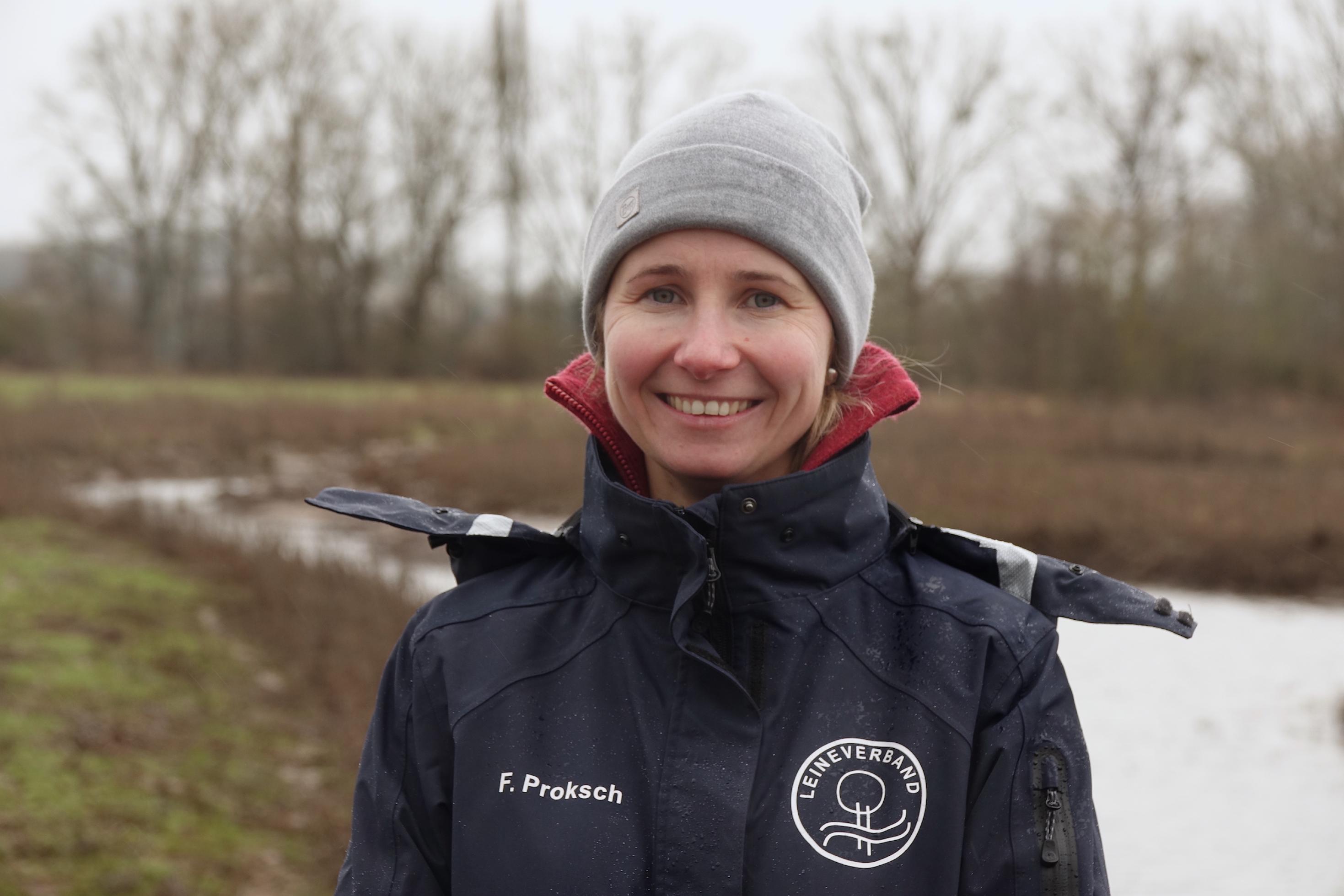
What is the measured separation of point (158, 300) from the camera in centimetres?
4034

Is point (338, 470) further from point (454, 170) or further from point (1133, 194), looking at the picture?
point (454, 170)

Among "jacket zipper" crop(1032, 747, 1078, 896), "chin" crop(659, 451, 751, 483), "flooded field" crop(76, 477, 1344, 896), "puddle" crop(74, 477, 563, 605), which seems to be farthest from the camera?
"puddle" crop(74, 477, 563, 605)

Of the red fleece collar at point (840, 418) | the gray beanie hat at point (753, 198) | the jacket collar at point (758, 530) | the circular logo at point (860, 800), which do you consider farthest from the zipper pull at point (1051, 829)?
the gray beanie hat at point (753, 198)

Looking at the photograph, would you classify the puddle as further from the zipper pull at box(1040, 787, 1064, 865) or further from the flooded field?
the zipper pull at box(1040, 787, 1064, 865)

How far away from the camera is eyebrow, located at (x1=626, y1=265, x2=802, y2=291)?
5.19 ft

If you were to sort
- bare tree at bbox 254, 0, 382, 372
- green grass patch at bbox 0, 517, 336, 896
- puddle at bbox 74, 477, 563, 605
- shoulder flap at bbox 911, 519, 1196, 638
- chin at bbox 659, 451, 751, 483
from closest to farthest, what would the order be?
1. shoulder flap at bbox 911, 519, 1196, 638
2. chin at bbox 659, 451, 751, 483
3. green grass patch at bbox 0, 517, 336, 896
4. puddle at bbox 74, 477, 563, 605
5. bare tree at bbox 254, 0, 382, 372

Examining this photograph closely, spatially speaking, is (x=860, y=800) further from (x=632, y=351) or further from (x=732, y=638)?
(x=632, y=351)

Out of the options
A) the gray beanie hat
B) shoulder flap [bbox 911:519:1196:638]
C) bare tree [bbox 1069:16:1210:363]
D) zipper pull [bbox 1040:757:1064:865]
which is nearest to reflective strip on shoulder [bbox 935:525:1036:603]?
shoulder flap [bbox 911:519:1196:638]

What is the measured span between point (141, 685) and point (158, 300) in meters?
37.5

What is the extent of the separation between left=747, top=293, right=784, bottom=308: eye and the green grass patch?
3.53 m

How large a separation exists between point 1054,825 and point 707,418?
2.09ft

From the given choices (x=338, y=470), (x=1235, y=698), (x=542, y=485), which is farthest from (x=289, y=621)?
(x=338, y=470)

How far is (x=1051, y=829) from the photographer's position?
1.38m

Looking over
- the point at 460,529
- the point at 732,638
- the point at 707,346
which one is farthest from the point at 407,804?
the point at 707,346
